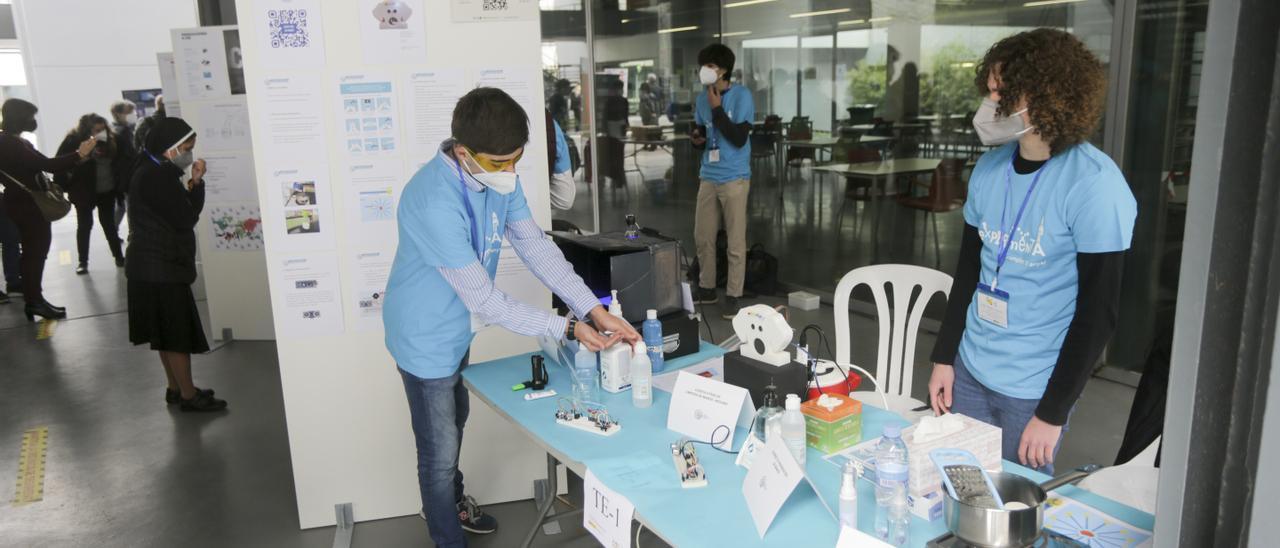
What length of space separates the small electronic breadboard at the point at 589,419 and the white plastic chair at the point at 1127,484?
1035 millimetres

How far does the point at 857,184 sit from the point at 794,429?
13.6 feet

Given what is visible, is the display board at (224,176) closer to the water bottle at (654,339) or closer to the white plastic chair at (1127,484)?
the water bottle at (654,339)

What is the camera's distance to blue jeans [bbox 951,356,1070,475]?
1959 mm

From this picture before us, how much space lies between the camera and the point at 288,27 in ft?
8.50

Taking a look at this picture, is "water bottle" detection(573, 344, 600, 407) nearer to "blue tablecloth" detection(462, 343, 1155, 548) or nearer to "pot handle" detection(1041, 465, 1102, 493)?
"blue tablecloth" detection(462, 343, 1155, 548)

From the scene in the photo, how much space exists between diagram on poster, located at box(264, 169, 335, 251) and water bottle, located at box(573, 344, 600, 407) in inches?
38.6

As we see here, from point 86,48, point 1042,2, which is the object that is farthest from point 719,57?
point 86,48

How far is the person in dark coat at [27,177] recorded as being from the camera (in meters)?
5.78

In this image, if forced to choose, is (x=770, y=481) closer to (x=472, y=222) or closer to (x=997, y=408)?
(x=997, y=408)

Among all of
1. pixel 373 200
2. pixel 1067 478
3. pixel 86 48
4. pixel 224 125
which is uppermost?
pixel 86 48

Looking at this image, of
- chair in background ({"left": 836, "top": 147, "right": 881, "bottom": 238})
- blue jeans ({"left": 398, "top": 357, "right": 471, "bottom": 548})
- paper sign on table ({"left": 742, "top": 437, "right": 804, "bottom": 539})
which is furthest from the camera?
chair in background ({"left": 836, "top": 147, "right": 881, "bottom": 238})

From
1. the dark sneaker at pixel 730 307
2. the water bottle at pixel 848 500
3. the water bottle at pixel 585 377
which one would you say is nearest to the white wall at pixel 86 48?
the dark sneaker at pixel 730 307

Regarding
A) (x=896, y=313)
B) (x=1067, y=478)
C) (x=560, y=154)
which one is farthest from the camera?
(x=560, y=154)

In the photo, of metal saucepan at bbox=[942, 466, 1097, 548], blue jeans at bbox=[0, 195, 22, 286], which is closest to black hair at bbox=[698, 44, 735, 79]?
metal saucepan at bbox=[942, 466, 1097, 548]
